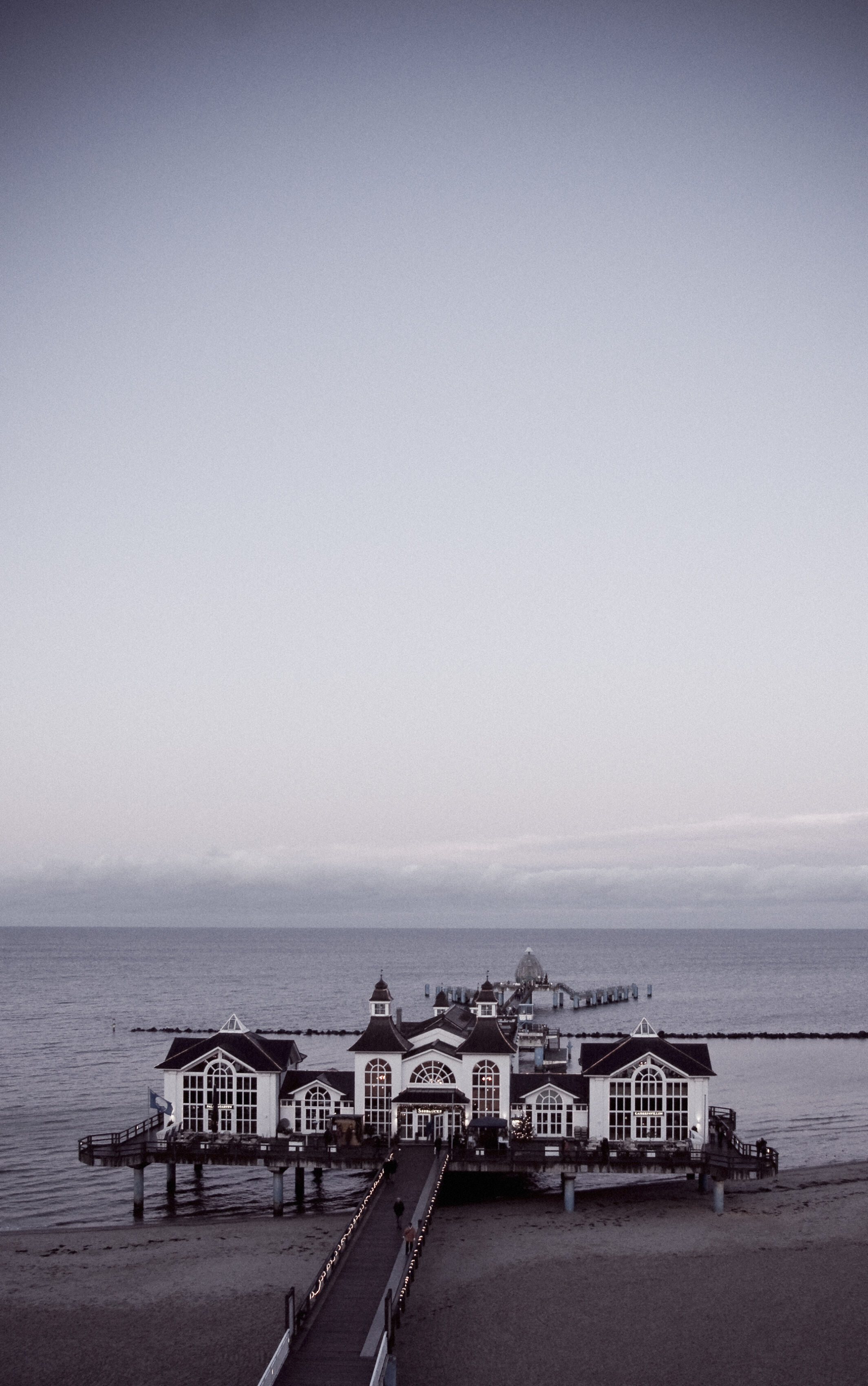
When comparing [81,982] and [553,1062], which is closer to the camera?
[553,1062]

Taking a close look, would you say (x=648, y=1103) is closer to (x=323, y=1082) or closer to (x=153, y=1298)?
(x=323, y=1082)

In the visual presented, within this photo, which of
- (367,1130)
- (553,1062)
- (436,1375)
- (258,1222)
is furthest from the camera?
(553,1062)

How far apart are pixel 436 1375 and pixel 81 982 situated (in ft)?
537

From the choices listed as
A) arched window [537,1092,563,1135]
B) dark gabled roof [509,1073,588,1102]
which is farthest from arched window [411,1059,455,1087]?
arched window [537,1092,563,1135]

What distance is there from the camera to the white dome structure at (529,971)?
6275 inches

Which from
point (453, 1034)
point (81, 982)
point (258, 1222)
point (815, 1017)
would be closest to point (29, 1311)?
point (258, 1222)

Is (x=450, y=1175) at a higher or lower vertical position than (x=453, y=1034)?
lower

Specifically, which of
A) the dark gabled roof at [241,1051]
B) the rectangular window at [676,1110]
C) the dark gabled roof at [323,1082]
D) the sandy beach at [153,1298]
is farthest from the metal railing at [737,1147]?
the dark gabled roof at [241,1051]

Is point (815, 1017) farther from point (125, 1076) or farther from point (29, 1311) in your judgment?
point (29, 1311)

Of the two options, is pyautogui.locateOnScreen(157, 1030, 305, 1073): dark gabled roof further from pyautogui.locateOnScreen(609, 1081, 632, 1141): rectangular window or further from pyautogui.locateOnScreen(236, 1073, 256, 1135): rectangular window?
pyautogui.locateOnScreen(609, 1081, 632, 1141): rectangular window

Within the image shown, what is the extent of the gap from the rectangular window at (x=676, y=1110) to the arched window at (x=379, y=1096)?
511 inches

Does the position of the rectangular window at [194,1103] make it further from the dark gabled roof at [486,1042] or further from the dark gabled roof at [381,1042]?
the dark gabled roof at [486,1042]

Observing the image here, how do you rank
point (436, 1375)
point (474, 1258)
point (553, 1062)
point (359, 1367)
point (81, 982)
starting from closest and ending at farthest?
1. point (359, 1367)
2. point (436, 1375)
3. point (474, 1258)
4. point (553, 1062)
5. point (81, 982)

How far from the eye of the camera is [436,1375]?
34781mm
